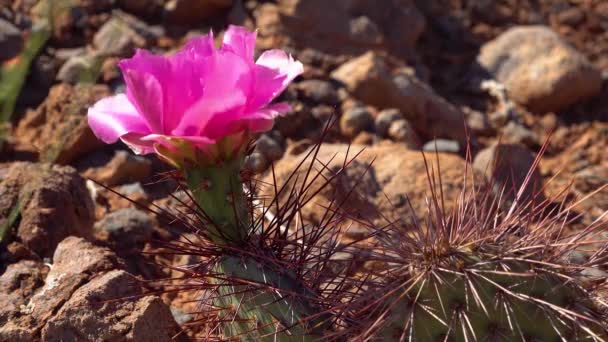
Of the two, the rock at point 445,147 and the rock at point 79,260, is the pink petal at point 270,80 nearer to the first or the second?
the rock at point 79,260

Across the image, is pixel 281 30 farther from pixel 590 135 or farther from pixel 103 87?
pixel 590 135

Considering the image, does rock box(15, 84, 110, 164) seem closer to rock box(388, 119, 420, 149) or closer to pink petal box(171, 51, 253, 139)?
rock box(388, 119, 420, 149)

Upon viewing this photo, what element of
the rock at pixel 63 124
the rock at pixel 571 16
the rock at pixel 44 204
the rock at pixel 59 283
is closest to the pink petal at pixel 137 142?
the rock at pixel 59 283

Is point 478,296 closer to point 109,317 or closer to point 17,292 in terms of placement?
point 109,317

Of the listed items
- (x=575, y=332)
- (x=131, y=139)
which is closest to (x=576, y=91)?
(x=575, y=332)

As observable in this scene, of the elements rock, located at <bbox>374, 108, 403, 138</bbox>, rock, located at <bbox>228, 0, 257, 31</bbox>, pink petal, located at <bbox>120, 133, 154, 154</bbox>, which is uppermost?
pink petal, located at <bbox>120, 133, 154, 154</bbox>

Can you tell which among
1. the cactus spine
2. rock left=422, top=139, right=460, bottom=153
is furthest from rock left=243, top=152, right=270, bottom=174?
the cactus spine
